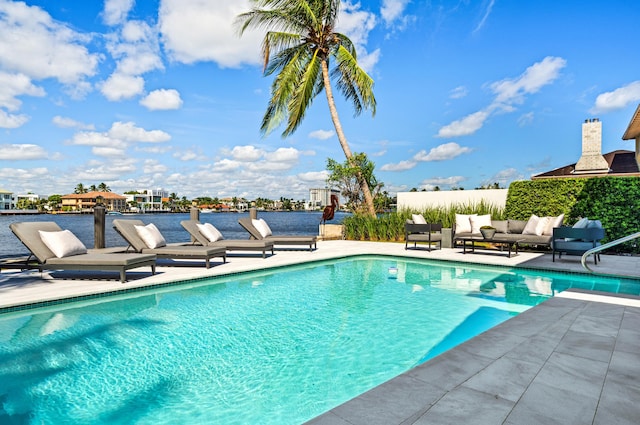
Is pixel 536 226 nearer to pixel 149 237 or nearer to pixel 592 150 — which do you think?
pixel 149 237

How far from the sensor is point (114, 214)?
3366 inches

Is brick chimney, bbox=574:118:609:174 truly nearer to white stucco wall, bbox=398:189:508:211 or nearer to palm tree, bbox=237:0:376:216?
white stucco wall, bbox=398:189:508:211

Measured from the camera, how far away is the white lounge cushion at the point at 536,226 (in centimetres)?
925

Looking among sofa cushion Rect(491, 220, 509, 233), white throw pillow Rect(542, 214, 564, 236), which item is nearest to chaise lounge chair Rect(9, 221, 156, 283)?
sofa cushion Rect(491, 220, 509, 233)

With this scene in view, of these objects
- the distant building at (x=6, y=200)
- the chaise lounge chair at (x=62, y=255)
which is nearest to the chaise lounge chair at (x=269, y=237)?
the chaise lounge chair at (x=62, y=255)

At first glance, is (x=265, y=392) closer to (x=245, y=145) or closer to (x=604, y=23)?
(x=604, y=23)

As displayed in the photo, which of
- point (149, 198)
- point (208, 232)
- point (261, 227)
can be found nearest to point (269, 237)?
point (261, 227)

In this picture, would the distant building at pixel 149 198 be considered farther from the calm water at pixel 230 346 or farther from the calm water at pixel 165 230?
the calm water at pixel 230 346

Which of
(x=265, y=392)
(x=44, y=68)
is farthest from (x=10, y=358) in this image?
(x=44, y=68)

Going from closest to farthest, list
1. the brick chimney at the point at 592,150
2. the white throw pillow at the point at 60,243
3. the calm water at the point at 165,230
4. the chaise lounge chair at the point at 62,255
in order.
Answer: the chaise lounge chair at the point at 62,255, the white throw pillow at the point at 60,243, the brick chimney at the point at 592,150, the calm water at the point at 165,230

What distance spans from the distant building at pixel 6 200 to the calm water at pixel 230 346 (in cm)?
9526

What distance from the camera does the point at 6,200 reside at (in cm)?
7919

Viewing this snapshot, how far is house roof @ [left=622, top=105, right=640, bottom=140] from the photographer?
10.1m

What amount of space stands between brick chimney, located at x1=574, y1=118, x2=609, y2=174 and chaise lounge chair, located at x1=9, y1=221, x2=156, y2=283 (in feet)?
57.8
